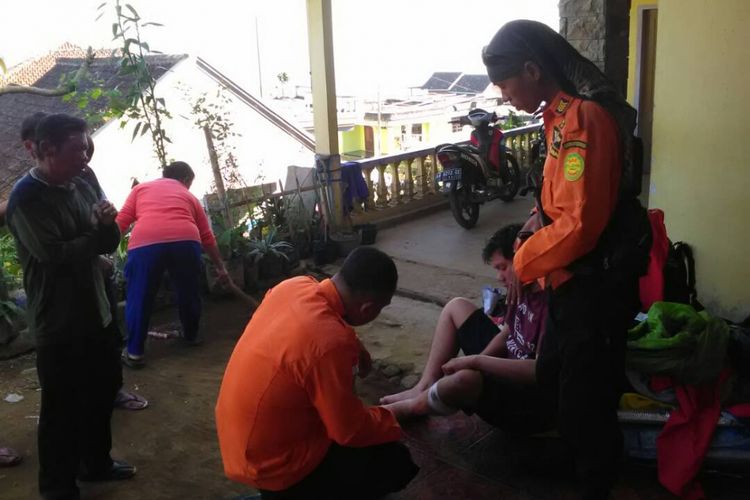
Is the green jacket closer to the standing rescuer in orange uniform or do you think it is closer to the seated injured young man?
the seated injured young man

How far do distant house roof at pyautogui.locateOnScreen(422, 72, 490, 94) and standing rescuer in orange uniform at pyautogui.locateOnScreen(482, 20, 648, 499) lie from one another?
30.5 m

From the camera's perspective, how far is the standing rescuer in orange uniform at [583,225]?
7.23ft

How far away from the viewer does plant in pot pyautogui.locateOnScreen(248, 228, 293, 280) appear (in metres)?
5.91

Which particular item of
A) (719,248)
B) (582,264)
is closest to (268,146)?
(719,248)

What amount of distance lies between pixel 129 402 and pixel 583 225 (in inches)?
108

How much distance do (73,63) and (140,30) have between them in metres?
12.8

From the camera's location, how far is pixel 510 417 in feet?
9.64

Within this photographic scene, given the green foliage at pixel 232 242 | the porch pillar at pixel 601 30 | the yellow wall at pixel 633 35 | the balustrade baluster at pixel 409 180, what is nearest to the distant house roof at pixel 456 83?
the yellow wall at pixel 633 35

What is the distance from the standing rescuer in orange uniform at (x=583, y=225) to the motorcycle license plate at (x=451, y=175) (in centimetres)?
489

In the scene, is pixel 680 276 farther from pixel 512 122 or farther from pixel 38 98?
pixel 38 98

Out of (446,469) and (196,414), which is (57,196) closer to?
(196,414)

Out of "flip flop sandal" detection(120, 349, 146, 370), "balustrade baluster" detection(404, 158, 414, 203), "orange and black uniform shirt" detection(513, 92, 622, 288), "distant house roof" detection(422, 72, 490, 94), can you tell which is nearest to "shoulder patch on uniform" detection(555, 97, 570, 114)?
"orange and black uniform shirt" detection(513, 92, 622, 288)

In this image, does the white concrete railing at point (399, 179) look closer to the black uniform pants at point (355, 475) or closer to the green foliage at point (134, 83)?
the green foliage at point (134, 83)

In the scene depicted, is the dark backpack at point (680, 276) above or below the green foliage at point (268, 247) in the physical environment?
above
